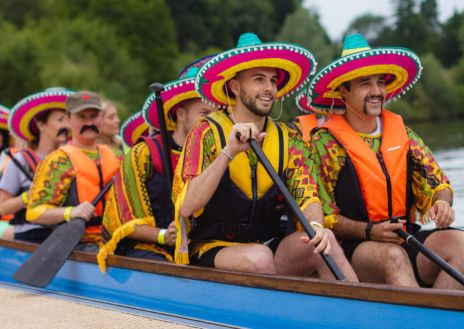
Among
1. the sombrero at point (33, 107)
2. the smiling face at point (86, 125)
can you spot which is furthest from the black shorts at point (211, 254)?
the sombrero at point (33, 107)

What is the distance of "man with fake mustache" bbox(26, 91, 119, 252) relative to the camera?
16.1 feet

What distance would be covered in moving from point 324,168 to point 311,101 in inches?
20.5

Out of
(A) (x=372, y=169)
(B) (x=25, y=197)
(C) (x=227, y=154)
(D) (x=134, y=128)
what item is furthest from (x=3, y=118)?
(A) (x=372, y=169)

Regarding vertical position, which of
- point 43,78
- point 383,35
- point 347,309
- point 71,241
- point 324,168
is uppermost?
point 383,35

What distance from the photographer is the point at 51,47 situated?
31.9 meters

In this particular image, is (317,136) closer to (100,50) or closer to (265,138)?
(265,138)

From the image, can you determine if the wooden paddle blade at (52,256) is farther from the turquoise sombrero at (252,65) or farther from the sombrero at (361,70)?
the sombrero at (361,70)

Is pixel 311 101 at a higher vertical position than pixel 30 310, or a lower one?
higher

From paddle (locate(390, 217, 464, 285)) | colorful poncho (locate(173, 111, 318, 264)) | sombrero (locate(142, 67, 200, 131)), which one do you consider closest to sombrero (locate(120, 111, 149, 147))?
sombrero (locate(142, 67, 200, 131))

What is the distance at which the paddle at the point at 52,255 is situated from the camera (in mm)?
4672

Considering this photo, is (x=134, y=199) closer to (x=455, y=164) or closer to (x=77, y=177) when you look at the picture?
(x=77, y=177)

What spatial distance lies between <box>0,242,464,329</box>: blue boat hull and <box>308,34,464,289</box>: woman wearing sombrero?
1.69 feet

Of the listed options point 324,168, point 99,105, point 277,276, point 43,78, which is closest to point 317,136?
point 324,168

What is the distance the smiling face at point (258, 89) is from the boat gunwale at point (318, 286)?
33.4 inches
